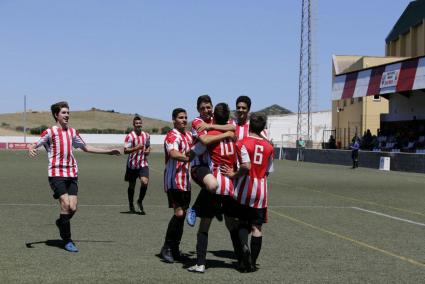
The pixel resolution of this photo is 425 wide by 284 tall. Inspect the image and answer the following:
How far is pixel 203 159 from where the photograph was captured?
825cm

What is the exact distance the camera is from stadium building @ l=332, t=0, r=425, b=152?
40.8 m

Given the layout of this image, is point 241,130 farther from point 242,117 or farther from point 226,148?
point 226,148

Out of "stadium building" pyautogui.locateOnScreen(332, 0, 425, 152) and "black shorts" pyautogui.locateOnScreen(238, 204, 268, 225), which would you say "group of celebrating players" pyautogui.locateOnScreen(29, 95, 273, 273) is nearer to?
"black shorts" pyautogui.locateOnScreen(238, 204, 268, 225)

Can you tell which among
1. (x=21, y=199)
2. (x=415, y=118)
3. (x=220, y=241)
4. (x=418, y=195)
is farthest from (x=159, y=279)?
(x=415, y=118)

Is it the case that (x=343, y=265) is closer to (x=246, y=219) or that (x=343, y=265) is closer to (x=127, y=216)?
(x=246, y=219)

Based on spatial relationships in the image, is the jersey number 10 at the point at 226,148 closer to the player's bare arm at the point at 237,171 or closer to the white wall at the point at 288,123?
the player's bare arm at the point at 237,171

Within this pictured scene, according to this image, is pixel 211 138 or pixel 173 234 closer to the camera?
pixel 211 138

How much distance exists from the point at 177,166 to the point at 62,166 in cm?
175

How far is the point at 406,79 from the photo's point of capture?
4025 centimetres

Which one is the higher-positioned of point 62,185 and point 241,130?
point 241,130

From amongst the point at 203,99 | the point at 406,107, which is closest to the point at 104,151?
the point at 203,99

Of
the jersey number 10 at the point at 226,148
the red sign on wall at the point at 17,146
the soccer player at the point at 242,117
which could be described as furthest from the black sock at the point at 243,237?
the red sign on wall at the point at 17,146

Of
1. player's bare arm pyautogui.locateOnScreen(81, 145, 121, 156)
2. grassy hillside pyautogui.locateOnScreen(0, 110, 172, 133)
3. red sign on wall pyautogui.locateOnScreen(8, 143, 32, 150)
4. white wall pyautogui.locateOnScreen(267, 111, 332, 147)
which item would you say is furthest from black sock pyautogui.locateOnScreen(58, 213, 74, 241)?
grassy hillside pyautogui.locateOnScreen(0, 110, 172, 133)

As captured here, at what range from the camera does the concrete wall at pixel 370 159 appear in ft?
113
